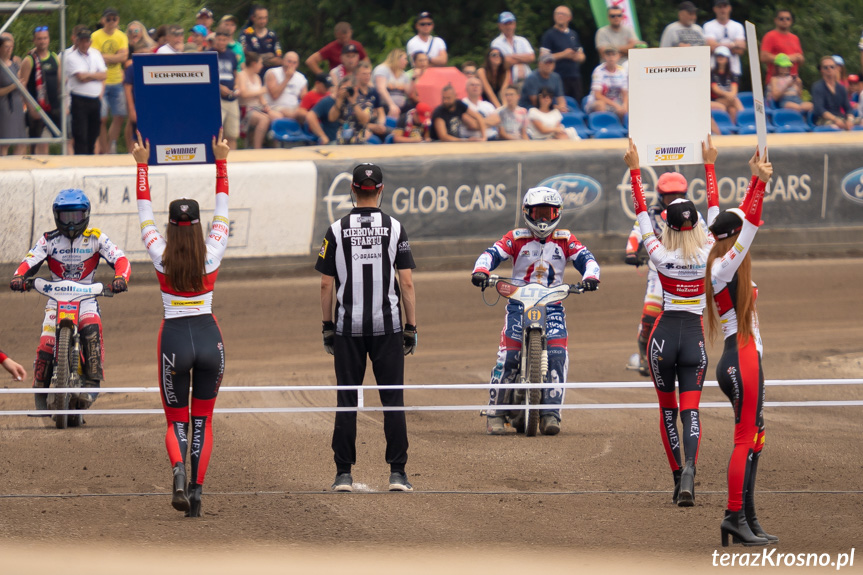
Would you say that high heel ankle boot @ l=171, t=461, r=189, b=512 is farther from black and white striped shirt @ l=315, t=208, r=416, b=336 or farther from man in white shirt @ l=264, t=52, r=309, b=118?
man in white shirt @ l=264, t=52, r=309, b=118

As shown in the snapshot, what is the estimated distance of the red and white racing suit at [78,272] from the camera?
11148mm

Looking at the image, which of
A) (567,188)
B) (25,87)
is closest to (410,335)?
(567,188)

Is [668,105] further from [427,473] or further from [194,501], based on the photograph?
[194,501]

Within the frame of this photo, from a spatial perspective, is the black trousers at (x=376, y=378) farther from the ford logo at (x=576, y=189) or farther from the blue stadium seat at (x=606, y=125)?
the blue stadium seat at (x=606, y=125)

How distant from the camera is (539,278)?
11.1 metres

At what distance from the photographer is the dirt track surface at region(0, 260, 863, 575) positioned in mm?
7469

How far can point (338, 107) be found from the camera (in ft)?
61.3

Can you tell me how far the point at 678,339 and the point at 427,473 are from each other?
7.11 ft

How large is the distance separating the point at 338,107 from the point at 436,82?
5.48 feet

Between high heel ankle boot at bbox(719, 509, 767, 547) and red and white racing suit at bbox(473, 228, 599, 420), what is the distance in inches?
138

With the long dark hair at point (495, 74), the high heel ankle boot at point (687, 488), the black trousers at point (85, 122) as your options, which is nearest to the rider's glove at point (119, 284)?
the high heel ankle boot at point (687, 488)

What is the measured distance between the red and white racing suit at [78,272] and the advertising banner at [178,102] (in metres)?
2.01

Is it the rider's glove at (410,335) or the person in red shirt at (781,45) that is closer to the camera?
the rider's glove at (410,335)

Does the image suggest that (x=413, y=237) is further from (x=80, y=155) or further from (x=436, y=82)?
(x=80, y=155)
